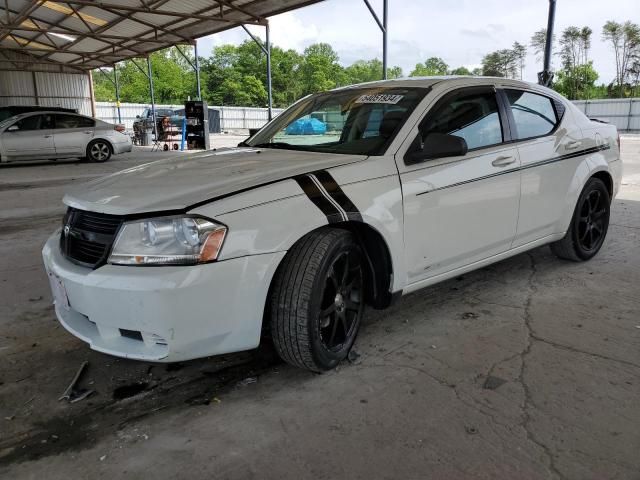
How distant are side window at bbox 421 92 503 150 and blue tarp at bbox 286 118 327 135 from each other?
74cm

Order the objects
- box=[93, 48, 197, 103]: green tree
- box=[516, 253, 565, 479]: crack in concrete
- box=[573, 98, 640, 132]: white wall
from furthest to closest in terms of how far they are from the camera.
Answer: box=[93, 48, 197, 103]: green tree
box=[573, 98, 640, 132]: white wall
box=[516, 253, 565, 479]: crack in concrete

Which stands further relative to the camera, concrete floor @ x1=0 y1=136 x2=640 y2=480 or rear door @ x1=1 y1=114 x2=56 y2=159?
rear door @ x1=1 y1=114 x2=56 y2=159

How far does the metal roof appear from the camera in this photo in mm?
14336

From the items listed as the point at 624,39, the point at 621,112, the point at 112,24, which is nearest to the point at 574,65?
the point at 624,39

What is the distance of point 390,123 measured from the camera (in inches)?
117

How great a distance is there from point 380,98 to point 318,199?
45.6 inches

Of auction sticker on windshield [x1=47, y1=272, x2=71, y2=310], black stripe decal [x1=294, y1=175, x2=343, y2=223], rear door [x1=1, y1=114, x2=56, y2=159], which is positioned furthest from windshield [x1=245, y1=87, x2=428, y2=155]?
rear door [x1=1, y1=114, x2=56, y2=159]

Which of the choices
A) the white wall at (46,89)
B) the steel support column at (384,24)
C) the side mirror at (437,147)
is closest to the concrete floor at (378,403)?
the side mirror at (437,147)

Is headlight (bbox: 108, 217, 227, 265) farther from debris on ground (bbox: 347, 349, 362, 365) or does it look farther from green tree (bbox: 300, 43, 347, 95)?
green tree (bbox: 300, 43, 347, 95)

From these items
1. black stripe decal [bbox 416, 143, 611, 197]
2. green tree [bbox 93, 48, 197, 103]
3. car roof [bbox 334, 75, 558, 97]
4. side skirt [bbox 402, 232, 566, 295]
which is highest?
green tree [bbox 93, 48, 197, 103]

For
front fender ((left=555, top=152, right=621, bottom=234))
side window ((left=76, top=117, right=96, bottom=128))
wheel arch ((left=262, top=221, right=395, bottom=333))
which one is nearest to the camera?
wheel arch ((left=262, top=221, right=395, bottom=333))

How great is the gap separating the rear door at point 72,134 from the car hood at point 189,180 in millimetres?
12186

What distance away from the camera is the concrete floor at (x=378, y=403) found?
197 cm

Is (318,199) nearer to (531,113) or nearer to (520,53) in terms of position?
(531,113)
